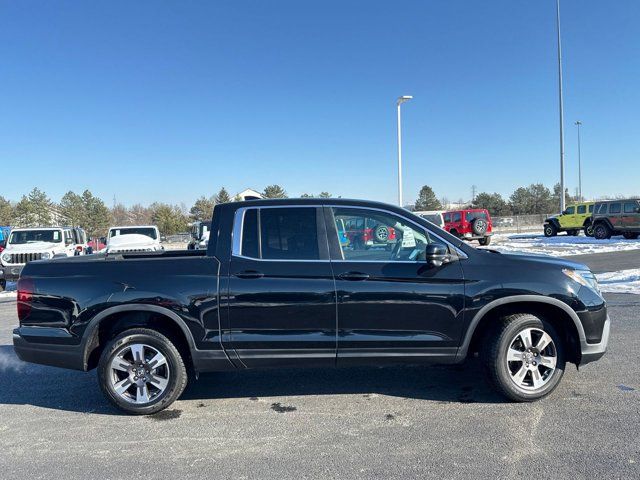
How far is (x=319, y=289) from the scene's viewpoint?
3869 millimetres

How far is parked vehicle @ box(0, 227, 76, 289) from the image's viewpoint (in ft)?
44.9

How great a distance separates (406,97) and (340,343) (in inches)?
796

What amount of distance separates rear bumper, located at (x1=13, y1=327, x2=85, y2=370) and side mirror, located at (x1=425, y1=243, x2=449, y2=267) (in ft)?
10.0

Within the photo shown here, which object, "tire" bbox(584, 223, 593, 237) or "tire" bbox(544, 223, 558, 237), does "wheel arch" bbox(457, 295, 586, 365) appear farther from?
"tire" bbox(544, 223, 558, 237)

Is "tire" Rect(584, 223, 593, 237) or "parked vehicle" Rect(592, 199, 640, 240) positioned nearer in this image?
"parked vehicle" Rect(592, 199, 640, 240)

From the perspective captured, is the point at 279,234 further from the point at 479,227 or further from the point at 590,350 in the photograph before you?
the point at 479,227

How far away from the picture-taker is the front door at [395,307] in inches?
153

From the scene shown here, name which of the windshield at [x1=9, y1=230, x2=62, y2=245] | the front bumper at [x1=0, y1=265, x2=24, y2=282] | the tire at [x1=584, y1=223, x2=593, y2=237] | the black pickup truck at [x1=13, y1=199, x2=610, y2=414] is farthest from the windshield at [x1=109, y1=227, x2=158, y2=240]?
the tire at [x1=584, y1=223, x2=593, y2=237]

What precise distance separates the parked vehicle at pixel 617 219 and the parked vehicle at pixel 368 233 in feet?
79.7

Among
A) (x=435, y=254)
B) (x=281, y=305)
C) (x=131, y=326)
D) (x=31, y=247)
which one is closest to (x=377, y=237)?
(x=435, y=254)

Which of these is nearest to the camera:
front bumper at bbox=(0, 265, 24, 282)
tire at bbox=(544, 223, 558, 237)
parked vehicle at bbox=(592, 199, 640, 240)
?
front bumper at bbox=(0, 265, 24, 282)

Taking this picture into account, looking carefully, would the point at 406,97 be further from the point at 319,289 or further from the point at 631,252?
the point at 319,289

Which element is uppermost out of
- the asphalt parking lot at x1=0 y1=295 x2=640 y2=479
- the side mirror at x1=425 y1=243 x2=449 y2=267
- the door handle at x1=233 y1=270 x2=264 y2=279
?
the side mirror at x1=425 y1=243 x2=449 y2=267

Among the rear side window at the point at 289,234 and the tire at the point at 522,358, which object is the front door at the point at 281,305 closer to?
the rear side window at the point at 289,234
